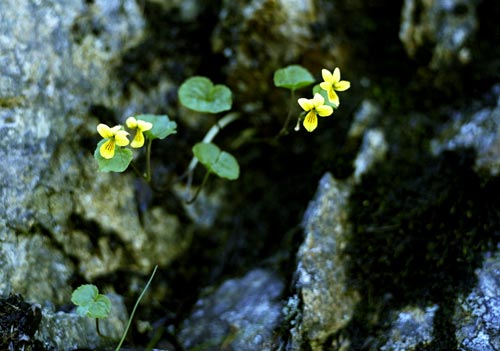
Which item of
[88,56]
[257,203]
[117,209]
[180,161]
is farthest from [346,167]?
[88,56]

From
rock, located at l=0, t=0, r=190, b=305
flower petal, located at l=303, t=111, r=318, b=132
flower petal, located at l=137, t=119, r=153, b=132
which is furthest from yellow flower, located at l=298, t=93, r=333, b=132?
rock, located at l=0, t=0, r=190, b=305

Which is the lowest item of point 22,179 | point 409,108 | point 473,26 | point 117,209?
point 22,179

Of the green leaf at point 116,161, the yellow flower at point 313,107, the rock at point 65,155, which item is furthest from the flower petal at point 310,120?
the rock at point 65,155

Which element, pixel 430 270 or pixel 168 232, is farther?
pixel 168 232

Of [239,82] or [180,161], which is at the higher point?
[239,82]

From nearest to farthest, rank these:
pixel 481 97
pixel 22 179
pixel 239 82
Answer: pixel 22 179
pixel 481 97
pixel 239 82

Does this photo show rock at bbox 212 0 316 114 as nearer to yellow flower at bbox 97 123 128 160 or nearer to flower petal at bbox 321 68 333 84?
flower petal at bbox 321 68 333 84

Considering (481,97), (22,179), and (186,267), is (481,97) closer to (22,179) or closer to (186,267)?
(186,267)
